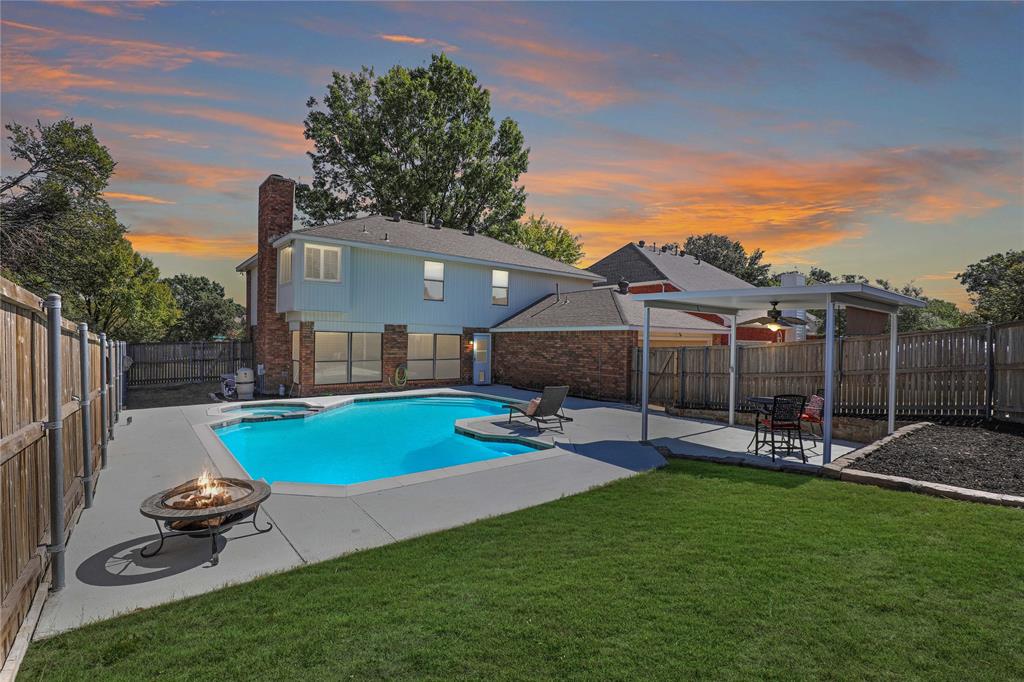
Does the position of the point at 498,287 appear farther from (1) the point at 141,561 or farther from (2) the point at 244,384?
(1) the point at 141,561

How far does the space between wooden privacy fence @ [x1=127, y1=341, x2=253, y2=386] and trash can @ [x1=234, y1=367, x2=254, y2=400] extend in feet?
9.00

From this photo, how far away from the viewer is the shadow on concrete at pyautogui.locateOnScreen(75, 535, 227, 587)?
3979 mm

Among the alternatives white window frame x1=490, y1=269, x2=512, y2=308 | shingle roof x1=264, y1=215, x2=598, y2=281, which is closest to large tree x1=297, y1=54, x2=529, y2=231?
shingle roof x1=264, y1=215, x2=598, y2=281

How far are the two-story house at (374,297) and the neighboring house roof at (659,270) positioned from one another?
319 inches

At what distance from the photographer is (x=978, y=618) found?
10.4ft

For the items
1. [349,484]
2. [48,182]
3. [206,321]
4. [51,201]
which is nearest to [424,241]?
[51,201]

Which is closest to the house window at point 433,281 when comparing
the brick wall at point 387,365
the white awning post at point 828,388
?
the brick wall at point 387,365

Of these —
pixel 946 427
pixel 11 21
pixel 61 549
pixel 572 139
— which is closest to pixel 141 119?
pixel 11 21

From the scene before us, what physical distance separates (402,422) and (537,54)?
1000 centimetres

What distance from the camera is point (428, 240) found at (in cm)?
2072

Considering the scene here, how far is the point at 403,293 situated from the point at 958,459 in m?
16.3

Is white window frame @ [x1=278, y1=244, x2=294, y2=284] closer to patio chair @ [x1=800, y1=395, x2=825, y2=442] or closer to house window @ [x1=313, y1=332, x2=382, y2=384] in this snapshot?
house window @ [x1=313, y1=332, x2=382, y2=384]

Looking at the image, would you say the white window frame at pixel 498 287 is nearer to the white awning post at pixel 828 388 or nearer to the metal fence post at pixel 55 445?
the white awning post at pixel 828 388

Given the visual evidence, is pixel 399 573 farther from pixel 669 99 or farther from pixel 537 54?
→ pixel 669 99
